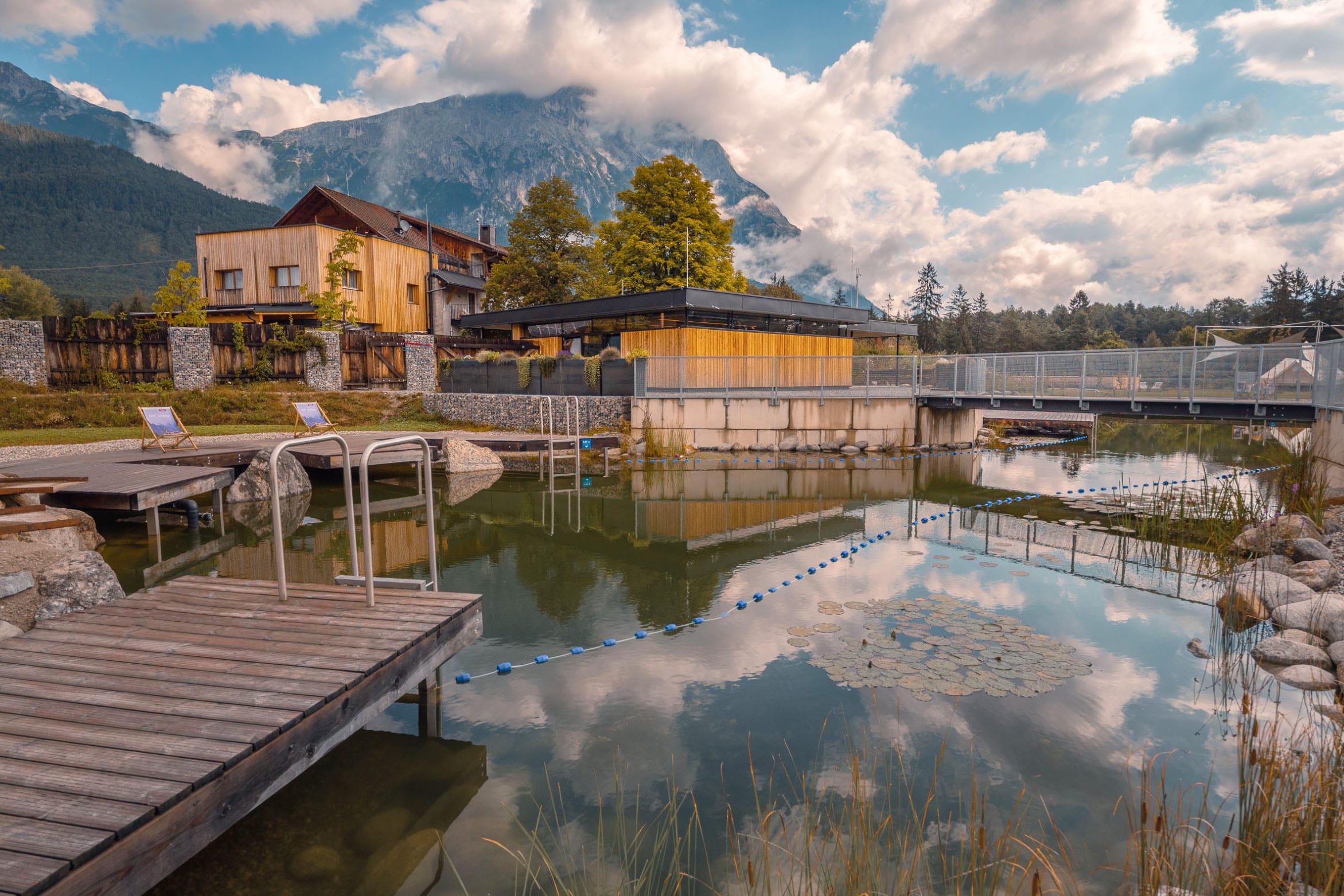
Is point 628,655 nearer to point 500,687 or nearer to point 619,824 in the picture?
point 500,687

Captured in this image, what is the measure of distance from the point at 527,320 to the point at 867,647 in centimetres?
2510

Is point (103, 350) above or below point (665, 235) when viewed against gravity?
below

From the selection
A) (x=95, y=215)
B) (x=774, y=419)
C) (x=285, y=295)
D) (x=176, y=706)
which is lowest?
(x=176, y=706)

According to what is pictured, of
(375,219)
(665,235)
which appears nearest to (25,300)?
(375,219)

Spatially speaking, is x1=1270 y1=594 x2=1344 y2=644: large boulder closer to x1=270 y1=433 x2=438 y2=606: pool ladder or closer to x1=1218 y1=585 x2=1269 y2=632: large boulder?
x1=1218 y1=585 x2=1269 y2=632: large boulder

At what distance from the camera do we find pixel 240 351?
2388cm

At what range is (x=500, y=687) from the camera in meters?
5.77

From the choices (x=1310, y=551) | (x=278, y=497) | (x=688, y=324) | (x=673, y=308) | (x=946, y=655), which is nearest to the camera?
(x=278, y=497)

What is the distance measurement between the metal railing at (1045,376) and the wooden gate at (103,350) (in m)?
15.9

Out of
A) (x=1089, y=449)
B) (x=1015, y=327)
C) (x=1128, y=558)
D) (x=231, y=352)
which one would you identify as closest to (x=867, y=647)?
(x=1128, y=558)

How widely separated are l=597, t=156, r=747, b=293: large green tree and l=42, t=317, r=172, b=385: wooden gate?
1896 cm

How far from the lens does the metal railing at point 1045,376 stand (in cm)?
1359

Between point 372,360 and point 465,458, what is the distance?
11.6 m

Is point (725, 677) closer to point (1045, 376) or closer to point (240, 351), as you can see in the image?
point (1045, 376)
